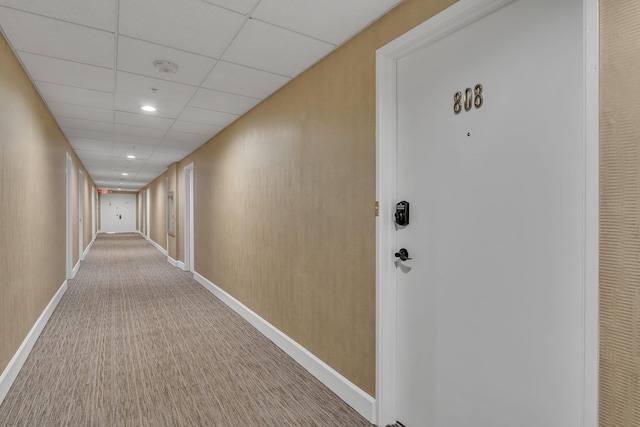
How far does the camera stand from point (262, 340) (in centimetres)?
354

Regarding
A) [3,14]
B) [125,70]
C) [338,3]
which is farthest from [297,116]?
[3,14]

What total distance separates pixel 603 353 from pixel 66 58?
3.80 m

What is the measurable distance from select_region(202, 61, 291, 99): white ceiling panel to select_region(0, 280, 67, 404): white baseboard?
9.22ft

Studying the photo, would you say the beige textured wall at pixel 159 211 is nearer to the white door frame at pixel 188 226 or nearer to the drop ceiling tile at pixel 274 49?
the white door frame at pixel 188 226

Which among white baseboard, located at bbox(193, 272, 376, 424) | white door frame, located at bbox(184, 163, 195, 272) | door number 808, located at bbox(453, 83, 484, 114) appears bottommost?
white baseboard, located at bbox(193, 272, 376, 424)

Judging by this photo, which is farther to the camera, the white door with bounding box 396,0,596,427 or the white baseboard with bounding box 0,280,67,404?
the white baseboard with bounding box 0,280,67,404

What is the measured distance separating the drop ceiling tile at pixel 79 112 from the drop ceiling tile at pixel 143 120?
0.12 meters

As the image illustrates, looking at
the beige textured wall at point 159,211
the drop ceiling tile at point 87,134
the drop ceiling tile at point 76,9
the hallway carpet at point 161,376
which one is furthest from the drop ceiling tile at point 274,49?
the beige textured wall at point 159,211

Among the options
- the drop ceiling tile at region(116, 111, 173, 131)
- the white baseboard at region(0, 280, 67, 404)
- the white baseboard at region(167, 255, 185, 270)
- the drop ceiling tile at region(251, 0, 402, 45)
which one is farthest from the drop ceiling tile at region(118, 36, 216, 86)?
the white baseboard at region(167, 255, 185, 270)

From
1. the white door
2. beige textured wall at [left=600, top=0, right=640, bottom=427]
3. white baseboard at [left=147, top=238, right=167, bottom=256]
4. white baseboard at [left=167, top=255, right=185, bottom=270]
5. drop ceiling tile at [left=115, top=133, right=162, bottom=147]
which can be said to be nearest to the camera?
beige textured wall at [left=600, top=0, right=640, bottom=427]

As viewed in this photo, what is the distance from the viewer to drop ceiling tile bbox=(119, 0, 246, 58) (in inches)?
79.5

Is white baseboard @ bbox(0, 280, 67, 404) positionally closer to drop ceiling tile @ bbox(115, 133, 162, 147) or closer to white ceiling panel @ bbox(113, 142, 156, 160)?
drop ceiling tile @ bbox(115, 133, 162, 147)

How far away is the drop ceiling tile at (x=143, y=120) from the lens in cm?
426

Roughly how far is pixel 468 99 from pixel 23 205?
12.2ft
